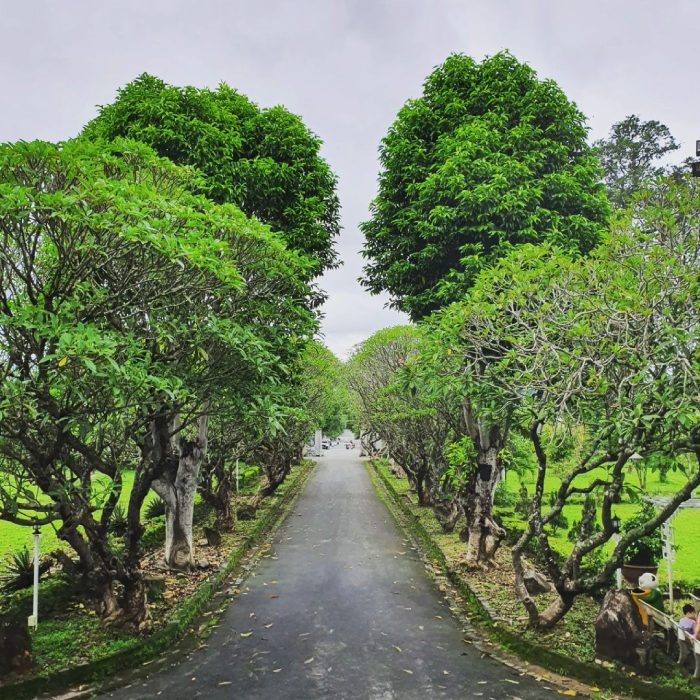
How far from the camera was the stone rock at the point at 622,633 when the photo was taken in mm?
6641

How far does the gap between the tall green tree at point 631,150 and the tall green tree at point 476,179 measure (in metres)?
22.5

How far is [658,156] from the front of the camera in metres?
31.9

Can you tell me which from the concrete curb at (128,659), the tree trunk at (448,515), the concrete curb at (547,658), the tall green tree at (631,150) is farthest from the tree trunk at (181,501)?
Answer: the tall green tree at (631,150)

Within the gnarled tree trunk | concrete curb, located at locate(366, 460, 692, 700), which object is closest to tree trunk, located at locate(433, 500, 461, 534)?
the gnarled tree trunk

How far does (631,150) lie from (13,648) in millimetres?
36104

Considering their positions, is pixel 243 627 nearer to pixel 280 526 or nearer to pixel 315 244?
pixel 315 244

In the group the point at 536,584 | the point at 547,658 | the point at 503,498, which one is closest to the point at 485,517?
the point at 536,584

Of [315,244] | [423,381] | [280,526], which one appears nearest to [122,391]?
[423,381]

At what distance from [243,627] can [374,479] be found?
24017 mm

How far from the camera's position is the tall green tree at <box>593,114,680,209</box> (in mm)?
31641

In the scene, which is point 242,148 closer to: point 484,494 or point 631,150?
point 484,494

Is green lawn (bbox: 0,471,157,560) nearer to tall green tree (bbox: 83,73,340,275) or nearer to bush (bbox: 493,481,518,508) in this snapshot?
tall green tree (bbox: 83,73,340,275)

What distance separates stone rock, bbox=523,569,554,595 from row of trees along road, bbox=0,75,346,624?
510cm

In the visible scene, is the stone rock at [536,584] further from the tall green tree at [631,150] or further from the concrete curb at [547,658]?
the tall green tree at [631,150]
